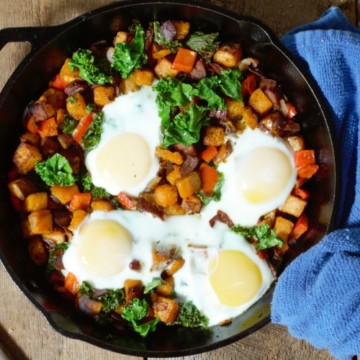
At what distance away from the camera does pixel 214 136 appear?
10.3ft

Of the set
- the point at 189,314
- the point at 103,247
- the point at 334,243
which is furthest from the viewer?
the point at 189,314

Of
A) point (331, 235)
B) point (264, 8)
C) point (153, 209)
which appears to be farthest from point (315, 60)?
point (153, 209)

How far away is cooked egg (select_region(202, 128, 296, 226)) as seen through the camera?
3127 millimetres

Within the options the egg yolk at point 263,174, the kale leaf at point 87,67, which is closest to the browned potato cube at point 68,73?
the kale leaf at point 87,67

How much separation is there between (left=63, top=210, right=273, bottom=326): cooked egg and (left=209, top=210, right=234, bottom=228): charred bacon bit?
0.07ft

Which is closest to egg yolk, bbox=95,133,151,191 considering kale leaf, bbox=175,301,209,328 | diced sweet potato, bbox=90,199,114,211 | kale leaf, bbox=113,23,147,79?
diced sweet potato, bbox=90,199,114,211

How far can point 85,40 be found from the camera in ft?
10.4

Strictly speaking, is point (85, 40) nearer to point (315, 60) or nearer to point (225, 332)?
point (315, 60)

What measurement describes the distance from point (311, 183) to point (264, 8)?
0.96m

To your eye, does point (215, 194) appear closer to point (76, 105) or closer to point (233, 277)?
point (233, 277)

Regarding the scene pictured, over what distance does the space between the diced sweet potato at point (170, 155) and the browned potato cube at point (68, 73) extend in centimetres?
55

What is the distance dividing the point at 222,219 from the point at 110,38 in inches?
43.0

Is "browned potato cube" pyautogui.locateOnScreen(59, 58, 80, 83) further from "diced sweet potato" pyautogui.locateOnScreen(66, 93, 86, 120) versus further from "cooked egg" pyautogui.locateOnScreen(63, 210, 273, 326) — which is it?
"cooked egg" pyautogui.locateOnScreen(63, 210, 273, 326)

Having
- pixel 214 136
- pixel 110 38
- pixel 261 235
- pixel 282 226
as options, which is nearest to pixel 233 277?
pixel 261 235
